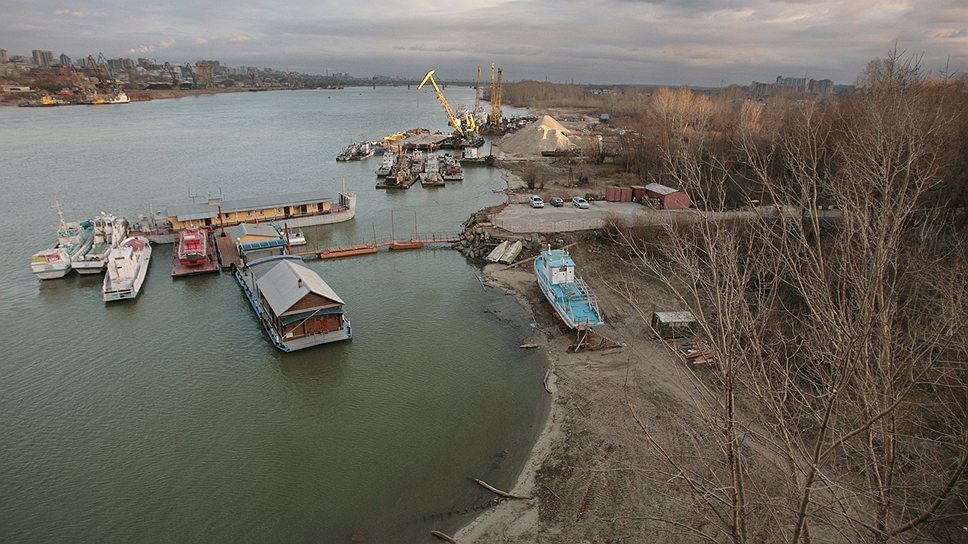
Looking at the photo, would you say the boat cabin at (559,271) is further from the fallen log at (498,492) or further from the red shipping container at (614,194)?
the red shipping container at (614,194)

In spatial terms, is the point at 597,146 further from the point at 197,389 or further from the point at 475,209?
the point at 197,389

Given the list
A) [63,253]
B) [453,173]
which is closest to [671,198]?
[453,173]

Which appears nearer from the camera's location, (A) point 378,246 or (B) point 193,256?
(B) point 193,256

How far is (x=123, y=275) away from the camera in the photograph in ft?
62.6

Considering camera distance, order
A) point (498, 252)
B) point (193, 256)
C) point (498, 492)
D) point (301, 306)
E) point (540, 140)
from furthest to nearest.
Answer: point (540, 140) → point (498, 252) → point (193, 256) → point (301, 306) → point (498, 492)

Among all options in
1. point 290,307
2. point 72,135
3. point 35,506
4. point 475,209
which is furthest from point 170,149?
point 35,506

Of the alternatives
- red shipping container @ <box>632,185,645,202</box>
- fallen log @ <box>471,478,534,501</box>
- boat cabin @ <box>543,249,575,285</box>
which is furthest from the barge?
fallen log @ <box>471,478,534,501</box>

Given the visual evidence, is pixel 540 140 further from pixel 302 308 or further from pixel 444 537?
pixel 444 537

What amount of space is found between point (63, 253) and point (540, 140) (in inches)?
1506

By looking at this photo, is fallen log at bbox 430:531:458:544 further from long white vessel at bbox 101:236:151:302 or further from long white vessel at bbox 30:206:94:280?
long white vessel at bbox 30:206:94:280

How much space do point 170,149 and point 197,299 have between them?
137 ft

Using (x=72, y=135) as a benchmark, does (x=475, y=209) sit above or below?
below

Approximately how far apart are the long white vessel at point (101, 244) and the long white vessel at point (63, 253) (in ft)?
0.99

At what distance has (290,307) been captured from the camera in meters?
14.5
